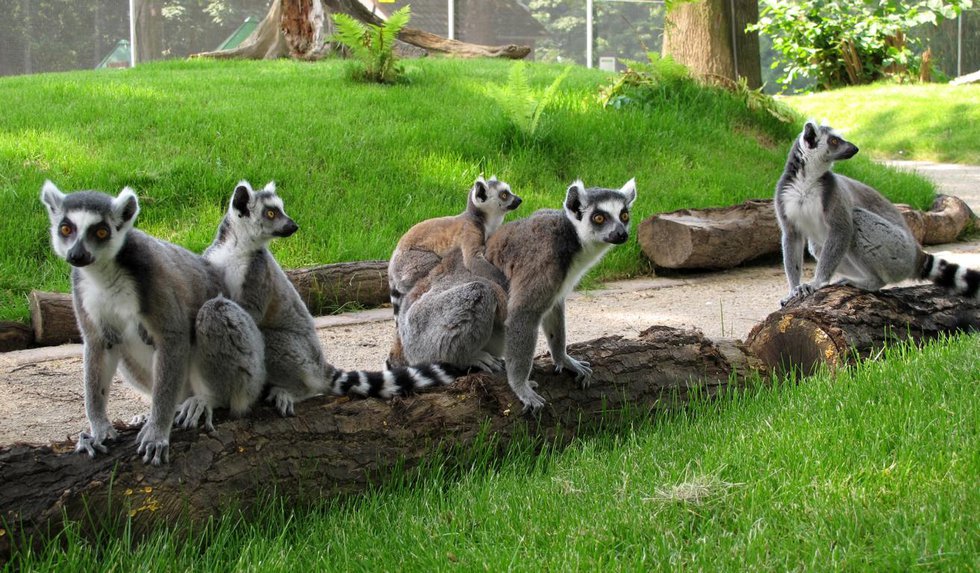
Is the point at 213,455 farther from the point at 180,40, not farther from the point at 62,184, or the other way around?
the point at 180,40

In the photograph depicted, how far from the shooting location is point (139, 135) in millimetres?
9500

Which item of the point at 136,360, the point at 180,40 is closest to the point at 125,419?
the point at 136,360

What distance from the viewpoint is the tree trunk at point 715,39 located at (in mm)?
13312

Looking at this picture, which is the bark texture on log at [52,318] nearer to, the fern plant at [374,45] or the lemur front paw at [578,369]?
the lemur front paw at [578,369]

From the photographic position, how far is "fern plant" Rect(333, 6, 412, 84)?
37.9ft

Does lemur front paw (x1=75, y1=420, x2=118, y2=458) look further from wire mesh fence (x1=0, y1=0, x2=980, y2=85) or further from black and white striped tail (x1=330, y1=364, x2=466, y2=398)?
wire mesh fence (x1=0, y1=0, x2=980, y2=85)

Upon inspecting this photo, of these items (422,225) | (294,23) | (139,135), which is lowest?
(422,225)

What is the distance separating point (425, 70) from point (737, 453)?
1034cm

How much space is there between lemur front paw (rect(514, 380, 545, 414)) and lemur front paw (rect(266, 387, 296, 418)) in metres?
1.05

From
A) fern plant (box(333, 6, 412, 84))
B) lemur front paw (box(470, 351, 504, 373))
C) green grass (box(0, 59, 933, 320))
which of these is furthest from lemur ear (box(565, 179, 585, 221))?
fern plant (box(333, 6, 412, 84))

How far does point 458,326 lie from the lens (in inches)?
172

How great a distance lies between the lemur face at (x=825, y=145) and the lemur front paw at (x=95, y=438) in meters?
4.70

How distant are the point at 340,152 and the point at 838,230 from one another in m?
5.34

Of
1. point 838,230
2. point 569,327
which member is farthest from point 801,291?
point 569,327
